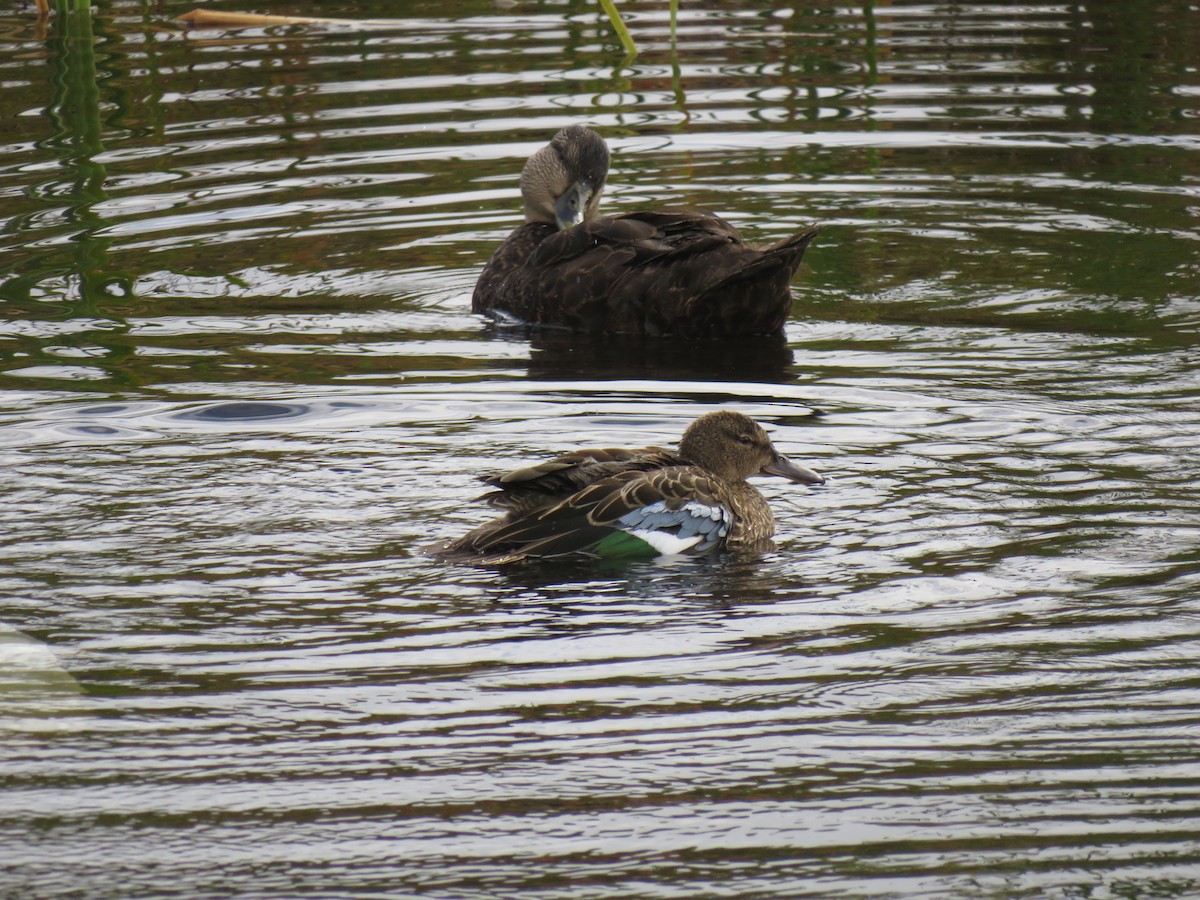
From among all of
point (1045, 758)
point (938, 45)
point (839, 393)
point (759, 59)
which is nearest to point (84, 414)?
point (839, 393)

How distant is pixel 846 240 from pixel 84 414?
496cm

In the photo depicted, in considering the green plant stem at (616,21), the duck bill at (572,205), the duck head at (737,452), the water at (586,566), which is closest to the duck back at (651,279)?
the water at (586,566)

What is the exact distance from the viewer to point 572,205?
11234 mm

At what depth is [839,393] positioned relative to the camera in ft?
28.9

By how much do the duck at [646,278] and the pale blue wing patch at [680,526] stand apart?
297cm

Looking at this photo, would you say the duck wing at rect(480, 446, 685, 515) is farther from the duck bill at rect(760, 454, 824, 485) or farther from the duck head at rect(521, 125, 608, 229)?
the duck head at rect(521, 125, 608, 229)

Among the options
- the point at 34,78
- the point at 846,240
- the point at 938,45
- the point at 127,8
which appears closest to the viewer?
the point at 846,240

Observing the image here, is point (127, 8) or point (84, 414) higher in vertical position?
point (127, 8)

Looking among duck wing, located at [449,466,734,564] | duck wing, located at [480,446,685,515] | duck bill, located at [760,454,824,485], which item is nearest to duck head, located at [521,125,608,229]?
duck bill, located at [760,454,824,485]

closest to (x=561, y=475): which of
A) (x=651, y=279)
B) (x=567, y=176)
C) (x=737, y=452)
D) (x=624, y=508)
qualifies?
(x=624, y=508)

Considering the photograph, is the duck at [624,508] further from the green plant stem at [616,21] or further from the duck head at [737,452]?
the green plant stem at [616,21]

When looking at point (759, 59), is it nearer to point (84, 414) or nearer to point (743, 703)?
point (84, 414)

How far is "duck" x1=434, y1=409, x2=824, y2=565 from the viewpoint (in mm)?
6750

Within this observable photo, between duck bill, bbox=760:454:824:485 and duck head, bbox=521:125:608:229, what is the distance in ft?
13.4
